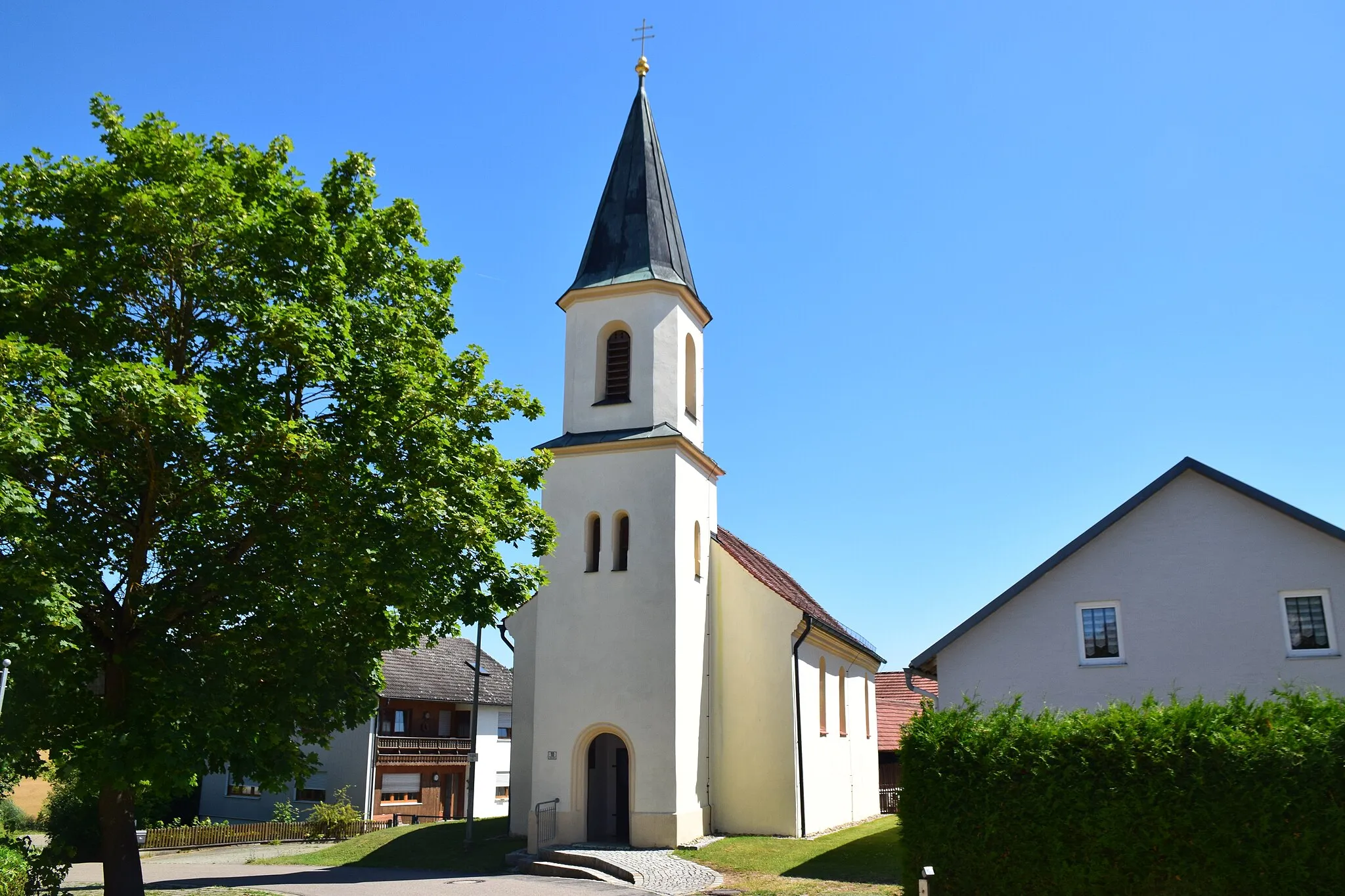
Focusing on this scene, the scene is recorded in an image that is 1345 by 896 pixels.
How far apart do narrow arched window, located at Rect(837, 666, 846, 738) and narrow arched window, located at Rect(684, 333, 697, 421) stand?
33.9 feet

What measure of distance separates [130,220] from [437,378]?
4600 mm

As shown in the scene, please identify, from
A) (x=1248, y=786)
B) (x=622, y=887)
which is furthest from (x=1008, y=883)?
(x=622, y=887)

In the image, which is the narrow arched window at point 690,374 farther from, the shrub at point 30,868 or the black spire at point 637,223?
the shrub at point 30,868

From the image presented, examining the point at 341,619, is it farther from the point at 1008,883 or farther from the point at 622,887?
the point at 1008,883

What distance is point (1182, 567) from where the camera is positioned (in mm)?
19125

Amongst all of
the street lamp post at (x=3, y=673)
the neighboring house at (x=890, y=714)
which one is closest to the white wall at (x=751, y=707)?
the neighboring house at (x=890, y=714)

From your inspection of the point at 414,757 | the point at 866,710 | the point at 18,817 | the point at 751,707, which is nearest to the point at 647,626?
the point at 751,707

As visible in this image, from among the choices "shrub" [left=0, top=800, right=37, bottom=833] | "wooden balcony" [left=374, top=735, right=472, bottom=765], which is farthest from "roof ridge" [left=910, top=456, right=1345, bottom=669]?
"shrub" [left=0, top=800, right=37, bottom=833]

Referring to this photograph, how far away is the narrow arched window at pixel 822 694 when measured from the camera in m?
29.8

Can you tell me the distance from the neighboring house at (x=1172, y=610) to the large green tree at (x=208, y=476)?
10535 millimetres

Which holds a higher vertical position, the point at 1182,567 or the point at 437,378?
the point at 437,378

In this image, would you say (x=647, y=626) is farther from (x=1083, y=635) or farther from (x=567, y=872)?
(x=1083, y=635)

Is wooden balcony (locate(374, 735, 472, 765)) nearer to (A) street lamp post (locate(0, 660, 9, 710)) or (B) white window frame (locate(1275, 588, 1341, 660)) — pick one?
(A) street lamp post (locate(0, 660, 9, 710))

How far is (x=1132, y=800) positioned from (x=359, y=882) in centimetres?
1427
